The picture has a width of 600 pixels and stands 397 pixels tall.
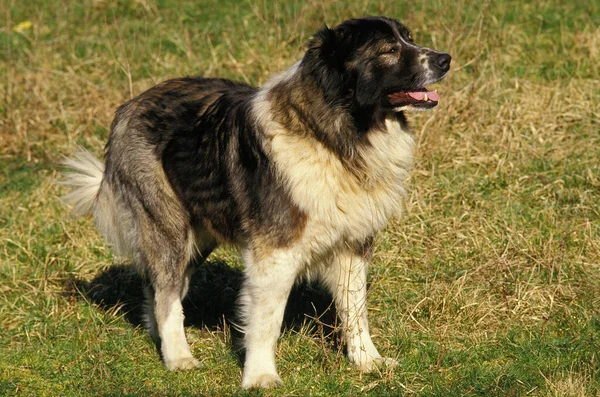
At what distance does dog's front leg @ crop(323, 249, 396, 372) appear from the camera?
4.90 meters

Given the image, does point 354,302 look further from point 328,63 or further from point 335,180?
point 328,63

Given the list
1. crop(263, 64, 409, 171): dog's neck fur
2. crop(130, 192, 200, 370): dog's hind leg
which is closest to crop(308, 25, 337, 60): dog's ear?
crop(263, 64, 409, 171): dog's neck fur

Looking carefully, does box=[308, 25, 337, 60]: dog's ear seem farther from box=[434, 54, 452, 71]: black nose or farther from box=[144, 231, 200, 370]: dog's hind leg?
box=[144, 231, 200, 370]: dog's hind leg

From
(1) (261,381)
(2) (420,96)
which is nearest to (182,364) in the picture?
(1) (261,381)

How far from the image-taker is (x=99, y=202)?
555 cm

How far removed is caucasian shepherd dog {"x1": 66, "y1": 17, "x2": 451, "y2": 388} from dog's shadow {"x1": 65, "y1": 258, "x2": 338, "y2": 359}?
704 millimetres

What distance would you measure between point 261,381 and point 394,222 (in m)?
2.14

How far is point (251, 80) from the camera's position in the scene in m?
8.40

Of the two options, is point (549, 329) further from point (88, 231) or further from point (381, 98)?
point (88, 231)

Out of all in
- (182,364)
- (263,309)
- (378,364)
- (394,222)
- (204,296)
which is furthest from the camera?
(394,222)

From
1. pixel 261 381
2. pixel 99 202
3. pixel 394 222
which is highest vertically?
pixel 99 202

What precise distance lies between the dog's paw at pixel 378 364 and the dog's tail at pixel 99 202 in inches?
64.0

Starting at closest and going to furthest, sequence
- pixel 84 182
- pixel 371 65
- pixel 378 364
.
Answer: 1. pixel 371 65
2. pixel 378 364
3. pixel 84 182

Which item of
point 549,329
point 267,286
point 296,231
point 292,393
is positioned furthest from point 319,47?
point 549,329
